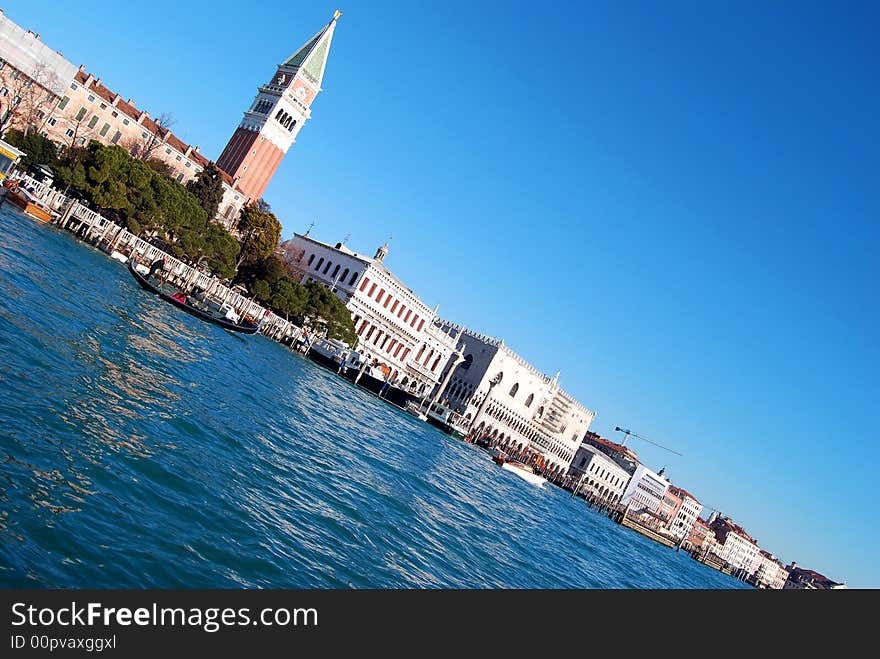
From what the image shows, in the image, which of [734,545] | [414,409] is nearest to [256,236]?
[414,409]

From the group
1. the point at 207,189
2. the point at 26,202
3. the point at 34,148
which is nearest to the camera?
the point at 26,202

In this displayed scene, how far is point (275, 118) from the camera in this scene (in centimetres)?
7638

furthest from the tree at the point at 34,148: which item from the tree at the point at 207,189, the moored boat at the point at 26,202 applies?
the tree at the point at 207,189

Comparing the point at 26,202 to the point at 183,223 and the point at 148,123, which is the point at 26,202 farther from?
the point at 148,123

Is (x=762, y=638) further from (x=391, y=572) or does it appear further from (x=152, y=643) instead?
(x=391, y=572)

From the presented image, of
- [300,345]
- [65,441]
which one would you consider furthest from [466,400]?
[65,441]

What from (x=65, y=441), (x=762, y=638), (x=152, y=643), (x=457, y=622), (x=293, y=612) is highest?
(x=762, y=638)

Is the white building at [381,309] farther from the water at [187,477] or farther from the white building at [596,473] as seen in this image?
the white building at [596,473]

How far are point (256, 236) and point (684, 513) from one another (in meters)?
101

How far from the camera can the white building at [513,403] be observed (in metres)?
77.6

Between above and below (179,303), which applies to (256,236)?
above

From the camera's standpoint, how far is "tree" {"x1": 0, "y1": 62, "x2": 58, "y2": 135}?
5100 centimetres

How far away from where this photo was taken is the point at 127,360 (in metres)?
16.5

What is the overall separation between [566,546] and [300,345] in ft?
83.6
